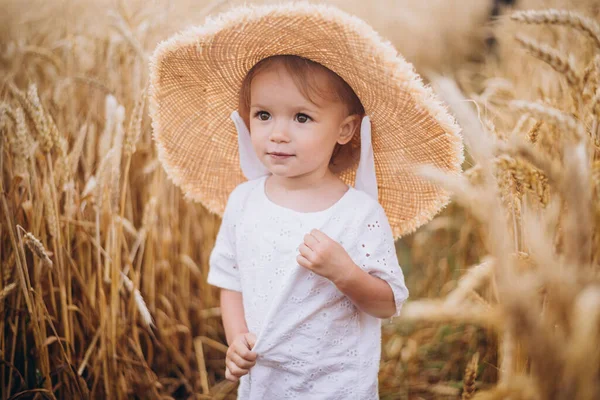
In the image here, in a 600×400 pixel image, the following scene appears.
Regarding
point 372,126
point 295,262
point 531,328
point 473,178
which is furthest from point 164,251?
point 531,328

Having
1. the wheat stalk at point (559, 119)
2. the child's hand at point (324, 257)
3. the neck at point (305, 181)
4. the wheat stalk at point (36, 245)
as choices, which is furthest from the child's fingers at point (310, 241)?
the wheat stalk at point (36, 245)

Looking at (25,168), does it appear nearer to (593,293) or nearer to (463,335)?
(593,293)

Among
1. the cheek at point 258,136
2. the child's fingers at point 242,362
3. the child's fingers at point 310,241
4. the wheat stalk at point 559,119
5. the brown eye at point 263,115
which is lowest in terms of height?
the child's fingers at point 242,362

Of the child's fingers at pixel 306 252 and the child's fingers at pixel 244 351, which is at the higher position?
the child's fingers at pixel 306 252

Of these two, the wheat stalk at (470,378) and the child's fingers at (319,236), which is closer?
the child's fingers at (319,236)

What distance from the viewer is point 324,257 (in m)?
1.10

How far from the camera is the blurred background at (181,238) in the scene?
0.63 meters

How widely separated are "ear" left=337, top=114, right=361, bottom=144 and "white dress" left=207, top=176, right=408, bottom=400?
15 centimetres

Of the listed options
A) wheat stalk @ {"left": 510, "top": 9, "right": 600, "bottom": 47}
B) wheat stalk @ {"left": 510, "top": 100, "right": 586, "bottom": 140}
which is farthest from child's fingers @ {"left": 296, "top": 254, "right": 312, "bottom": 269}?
wheat stalk @ {"left": 510, "top": 9, "right": 600, "bottom": 47}

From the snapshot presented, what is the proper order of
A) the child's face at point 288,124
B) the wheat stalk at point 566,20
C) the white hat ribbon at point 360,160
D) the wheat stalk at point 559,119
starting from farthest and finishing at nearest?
the white hat ribbon at point 360,160, the child's face at point 288,124, the wheat stalk at point 566,20, the wheat stalk at point 559,119

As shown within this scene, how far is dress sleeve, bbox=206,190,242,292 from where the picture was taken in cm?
137

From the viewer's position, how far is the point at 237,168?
1.59 m

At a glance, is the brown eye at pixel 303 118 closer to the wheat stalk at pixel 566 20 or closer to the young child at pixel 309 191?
the young child at pixel 309 191

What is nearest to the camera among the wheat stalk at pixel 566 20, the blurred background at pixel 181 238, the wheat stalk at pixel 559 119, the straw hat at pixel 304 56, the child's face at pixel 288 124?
the blurred background at pixel 181 238
